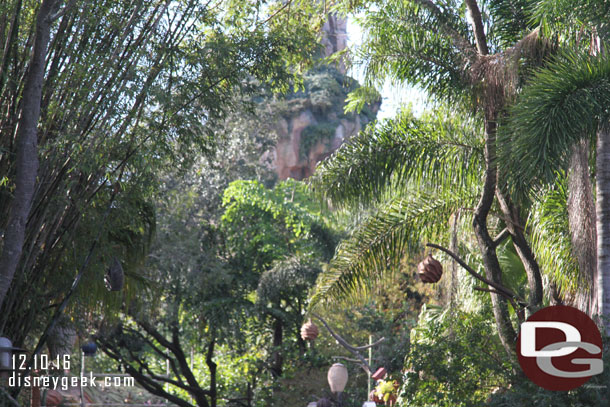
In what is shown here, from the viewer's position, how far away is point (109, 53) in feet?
22.0

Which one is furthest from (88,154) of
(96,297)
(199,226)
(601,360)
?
(199,226)

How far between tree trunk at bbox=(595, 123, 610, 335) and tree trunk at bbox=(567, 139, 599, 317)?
109mm

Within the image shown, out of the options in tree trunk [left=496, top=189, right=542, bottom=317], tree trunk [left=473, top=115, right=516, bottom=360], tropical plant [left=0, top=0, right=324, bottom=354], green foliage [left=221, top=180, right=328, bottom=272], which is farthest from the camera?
green foliage [left=221, top=180, right=328, bottom=272]

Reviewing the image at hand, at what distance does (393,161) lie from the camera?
916cm

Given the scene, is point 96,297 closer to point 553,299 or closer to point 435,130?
point 435,130

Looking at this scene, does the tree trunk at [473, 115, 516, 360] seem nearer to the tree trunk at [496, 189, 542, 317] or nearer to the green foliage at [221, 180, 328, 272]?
the tree trunk at [496, 189, 542, 317]

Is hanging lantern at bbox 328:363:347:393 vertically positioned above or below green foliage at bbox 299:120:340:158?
below

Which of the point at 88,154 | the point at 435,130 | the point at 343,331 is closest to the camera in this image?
the point at 88,154

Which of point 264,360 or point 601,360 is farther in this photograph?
point 264,360

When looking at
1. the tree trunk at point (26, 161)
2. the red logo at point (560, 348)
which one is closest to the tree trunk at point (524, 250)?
the red logo at point (560, 348)

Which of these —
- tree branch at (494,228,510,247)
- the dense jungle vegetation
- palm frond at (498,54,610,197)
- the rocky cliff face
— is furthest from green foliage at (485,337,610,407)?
the rocky cliff face

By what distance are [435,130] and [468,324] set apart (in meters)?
2.42

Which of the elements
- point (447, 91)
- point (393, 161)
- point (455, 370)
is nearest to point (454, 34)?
point (447, 91)

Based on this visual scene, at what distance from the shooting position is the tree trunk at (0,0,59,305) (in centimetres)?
564
